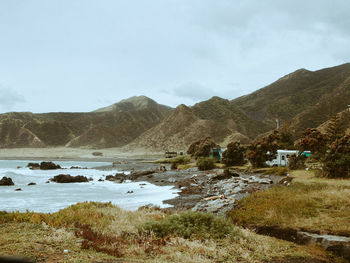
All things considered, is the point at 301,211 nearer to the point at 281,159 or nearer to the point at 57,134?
the point at 281,159

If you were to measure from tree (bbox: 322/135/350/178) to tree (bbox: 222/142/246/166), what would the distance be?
19.6m

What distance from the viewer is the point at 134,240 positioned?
7754 mm

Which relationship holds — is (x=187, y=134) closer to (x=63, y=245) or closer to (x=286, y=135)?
(x=286, y=135)

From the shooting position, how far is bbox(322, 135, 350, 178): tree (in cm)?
2072

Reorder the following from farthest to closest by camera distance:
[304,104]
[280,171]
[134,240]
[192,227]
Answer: [304,104] → [280,171] → [192,227] → [134,240]

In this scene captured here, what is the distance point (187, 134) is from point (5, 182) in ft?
309

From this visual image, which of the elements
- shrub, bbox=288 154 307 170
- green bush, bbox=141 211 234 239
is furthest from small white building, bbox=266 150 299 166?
green bush, bbox=141 211 234 239

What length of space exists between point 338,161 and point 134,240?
18263mm

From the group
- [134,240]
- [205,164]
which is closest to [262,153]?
[205,164]

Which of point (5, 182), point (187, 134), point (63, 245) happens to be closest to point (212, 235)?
point (63, 245)

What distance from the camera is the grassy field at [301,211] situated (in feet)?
29.8

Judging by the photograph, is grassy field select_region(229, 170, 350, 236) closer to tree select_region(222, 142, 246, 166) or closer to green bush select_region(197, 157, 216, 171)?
tree select_region(222, 142, 246, 166)

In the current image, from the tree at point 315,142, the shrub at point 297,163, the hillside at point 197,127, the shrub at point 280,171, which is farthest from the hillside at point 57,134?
the tree at point 315,142

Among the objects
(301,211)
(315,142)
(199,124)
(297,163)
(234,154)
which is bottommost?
(297,163)
